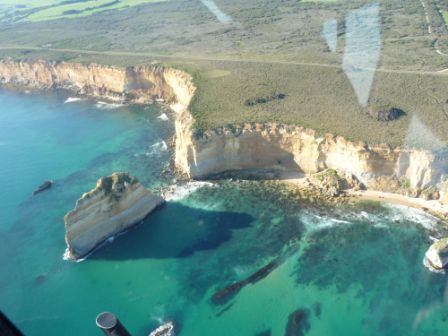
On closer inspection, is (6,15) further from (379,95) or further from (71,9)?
(379,95)

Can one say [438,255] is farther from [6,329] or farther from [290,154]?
[6,329]

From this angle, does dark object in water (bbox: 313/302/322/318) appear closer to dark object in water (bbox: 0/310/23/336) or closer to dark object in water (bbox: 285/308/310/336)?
dark object in water (bbox: 285/308/310/336)

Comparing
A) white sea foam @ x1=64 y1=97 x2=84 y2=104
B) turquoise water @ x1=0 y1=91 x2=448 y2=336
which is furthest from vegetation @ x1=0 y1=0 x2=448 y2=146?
turquoise water @ x1=0 y1=91 x2=448 y2=336

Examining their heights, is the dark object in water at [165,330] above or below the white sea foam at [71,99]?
below

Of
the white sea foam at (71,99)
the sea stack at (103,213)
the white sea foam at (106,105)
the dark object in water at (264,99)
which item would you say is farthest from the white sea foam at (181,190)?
the white sea foam at (71,99)

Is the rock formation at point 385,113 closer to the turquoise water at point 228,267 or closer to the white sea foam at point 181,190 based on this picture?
the turquoise water at point 228,267


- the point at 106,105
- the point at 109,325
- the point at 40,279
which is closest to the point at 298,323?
the point at 109,325

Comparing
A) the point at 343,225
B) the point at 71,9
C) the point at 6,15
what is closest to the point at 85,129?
the point at 343,225
